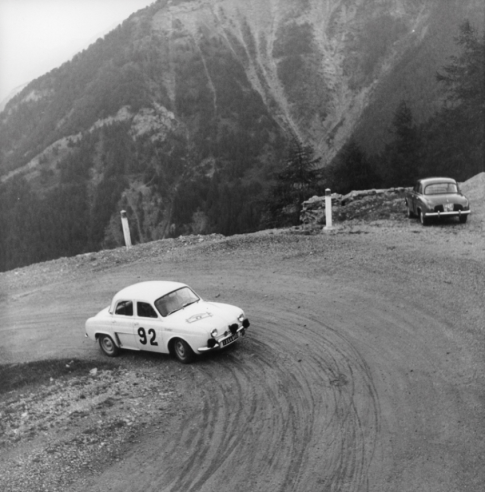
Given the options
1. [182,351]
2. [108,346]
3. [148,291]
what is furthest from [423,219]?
[108,346]

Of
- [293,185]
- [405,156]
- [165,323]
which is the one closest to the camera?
[165,323]

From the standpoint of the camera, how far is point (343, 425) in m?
7.66

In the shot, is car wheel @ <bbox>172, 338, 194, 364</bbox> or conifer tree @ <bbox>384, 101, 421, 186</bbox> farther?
conifer tree @ <bbox>384, 101, 421, 186</bbox>

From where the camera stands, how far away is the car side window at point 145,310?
412 inches

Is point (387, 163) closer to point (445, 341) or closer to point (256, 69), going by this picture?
point (445, 341)

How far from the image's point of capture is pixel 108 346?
1105cm

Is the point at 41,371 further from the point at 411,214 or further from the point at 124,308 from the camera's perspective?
the point at 411,214

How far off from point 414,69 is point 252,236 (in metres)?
126

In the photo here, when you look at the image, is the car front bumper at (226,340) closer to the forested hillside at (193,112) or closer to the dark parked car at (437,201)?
the dark parked car at (437,201)

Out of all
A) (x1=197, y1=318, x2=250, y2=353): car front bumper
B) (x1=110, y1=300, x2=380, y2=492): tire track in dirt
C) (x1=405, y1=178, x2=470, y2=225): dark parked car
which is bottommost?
(x1=110, y1=300, x2=380, y2=492): tire track in dirt

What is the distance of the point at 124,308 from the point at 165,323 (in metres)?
1.16

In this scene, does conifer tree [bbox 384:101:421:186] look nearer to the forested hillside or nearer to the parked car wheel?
the parked car wheel

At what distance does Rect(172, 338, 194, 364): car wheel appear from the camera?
32.8 feet

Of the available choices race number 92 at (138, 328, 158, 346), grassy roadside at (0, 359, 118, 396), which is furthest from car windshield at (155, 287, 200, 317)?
grassy roadside at (0, 359, 118, 396)
